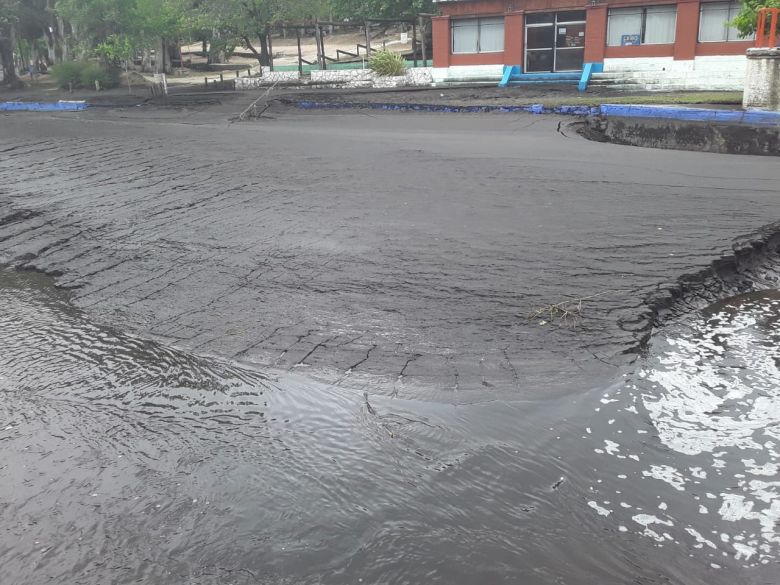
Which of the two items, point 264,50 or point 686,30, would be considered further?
point 264,50

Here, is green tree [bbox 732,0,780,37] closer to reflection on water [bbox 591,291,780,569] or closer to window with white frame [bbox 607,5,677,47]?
window with white frame [bbox 607,5,677,47]

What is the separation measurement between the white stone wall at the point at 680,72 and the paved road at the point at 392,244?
13.2 metres

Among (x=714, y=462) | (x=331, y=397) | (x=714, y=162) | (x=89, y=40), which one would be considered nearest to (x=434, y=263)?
(x=331, y=397)

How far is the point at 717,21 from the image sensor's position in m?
26.0

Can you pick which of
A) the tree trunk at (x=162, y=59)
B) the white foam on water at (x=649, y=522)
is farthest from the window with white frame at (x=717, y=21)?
the tree trunk at (x=162, y=59)

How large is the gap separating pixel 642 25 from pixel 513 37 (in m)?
5.24

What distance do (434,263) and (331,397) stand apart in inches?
115

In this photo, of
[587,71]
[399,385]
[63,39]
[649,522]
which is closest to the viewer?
[649,522]

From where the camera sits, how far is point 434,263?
8.36 meters

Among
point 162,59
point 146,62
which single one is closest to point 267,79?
point 162,59

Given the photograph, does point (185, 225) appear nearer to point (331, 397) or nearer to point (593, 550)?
point (331, 397)

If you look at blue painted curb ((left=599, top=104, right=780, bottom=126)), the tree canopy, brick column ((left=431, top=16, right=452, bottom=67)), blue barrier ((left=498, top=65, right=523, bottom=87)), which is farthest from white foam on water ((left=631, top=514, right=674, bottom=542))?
the tree canopy

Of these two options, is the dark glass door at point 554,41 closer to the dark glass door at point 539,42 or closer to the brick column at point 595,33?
the dark glass door at point 539,42

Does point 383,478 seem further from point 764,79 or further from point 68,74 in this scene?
point 68,74
